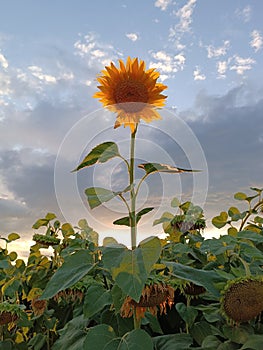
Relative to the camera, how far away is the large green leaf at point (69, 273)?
102cm

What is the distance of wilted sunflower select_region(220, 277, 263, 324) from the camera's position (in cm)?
107

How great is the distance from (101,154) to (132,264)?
0.32 m

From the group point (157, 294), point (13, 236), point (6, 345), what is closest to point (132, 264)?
point (157, 294)

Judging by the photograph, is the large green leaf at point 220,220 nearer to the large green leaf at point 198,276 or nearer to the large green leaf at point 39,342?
the large green leaf at point 198,276

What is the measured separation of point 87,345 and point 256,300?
1.35 feet

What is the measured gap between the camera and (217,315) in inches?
45.2

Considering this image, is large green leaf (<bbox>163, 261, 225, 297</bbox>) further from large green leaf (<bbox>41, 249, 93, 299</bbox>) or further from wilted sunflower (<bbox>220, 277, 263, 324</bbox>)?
large green leaf (<bbox>41, 249, 93, 299</bbox>)

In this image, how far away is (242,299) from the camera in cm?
107

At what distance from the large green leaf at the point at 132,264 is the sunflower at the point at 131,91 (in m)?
0.39

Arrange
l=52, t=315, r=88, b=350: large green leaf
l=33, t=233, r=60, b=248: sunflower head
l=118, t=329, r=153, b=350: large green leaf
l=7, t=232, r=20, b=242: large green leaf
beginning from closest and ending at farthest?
l=118, t=329, r=153, b=350: large green leaf < l=52, t=315, r=88, b=350: large green leaf < l=33, t=233, r=60, b=248: sunflower head < l=7, t=232, r=20, b=242: large green leaf

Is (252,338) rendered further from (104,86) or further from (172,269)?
(104,86)

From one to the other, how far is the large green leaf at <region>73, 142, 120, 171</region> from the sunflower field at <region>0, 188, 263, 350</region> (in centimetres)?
22

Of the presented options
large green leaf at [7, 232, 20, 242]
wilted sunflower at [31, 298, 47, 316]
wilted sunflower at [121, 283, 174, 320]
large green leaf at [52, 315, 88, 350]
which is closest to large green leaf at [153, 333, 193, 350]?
wilted sunflower at [121, 283, 174, 320]

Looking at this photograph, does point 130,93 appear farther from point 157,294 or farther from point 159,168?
point 157,294
